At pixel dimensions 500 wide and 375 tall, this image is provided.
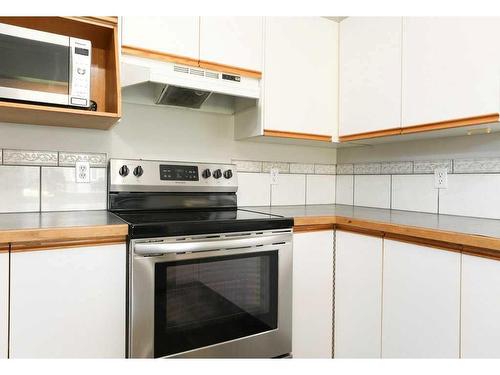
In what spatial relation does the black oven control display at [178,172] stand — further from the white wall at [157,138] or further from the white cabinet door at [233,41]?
the white cabinet door at [233,41]

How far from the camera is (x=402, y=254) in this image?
1.39 m

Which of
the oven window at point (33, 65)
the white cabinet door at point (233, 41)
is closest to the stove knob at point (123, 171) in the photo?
the oven window at point (33, 65)

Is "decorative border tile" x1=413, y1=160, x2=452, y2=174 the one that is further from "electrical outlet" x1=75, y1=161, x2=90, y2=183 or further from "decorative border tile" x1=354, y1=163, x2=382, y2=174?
"electrical outlet" x1=75, y1=161, x2=90, y2=183

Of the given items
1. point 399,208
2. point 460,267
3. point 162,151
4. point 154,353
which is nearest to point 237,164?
point 162,151

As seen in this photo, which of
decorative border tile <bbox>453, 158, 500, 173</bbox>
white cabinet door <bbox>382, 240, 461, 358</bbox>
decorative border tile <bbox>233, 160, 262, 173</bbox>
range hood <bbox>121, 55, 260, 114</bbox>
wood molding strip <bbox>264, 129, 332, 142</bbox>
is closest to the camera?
white cabinet door <bbox>382, 240, 461, 358</bbox>

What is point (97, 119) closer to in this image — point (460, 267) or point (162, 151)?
point (162, 151)

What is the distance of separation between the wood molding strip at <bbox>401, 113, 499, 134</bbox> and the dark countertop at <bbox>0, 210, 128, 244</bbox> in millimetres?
1330

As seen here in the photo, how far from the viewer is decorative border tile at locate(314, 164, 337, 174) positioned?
7.82 ft

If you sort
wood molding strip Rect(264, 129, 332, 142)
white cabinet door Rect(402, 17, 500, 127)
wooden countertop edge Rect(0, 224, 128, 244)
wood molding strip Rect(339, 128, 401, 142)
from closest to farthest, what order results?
wooden countertop edge Rect(0, 224, 128, 244) < white cabinet door Rect(402, 17, 500, 127) < wood molding strip Rect(339, 128, 401, 142) < wood molding strip Rect(264, 129, 332, 142)

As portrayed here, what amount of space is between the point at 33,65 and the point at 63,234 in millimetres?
697

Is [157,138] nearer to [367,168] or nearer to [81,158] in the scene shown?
[81,158]

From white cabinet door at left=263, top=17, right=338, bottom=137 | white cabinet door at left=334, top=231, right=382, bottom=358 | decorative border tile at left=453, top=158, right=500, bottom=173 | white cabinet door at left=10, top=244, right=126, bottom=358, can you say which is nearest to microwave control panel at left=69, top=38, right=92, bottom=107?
white cabinet door at left=10, top=244, right=126, bottom=358

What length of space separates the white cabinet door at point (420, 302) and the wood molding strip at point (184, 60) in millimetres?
1059

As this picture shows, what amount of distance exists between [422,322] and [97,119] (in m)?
1.55
